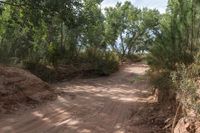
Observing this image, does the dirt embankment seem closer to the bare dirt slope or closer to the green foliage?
the bare dirt slope

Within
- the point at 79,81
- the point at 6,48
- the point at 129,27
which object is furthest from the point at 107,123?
the point at 129,27

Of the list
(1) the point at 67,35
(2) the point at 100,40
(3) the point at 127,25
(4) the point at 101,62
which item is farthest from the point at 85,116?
(3) the point at 127,25

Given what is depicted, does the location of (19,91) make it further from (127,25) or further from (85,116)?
(127,25)

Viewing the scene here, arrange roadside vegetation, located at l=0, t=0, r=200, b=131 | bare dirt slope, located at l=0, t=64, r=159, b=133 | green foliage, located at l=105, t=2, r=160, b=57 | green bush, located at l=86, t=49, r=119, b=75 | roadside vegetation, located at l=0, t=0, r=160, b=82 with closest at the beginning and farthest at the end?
bare dirt slope, located at l=0, t=64, r=159, b=133 → roadside vegetation, located at l=0, t=0, r=200, b=131 → roadside vegetation, located at l=0, t=0, r=160, b=82 → green bush, located at l=86, t=49, r=119, b=75 → green foliage, located at l=105, t=2, r=160, b=57

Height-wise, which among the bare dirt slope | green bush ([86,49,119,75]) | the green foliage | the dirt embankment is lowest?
the bare dirt slope

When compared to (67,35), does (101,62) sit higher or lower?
lower

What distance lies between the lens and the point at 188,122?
828 cm

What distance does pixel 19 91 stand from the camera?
14180 millimetres

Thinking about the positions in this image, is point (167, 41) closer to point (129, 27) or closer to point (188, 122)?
point (188, 122)

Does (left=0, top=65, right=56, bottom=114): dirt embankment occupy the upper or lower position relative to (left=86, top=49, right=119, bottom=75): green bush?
lower

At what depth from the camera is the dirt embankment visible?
13.0 meters

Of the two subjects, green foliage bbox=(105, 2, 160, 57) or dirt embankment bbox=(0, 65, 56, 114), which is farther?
green foliage bbox=(105, 2, 160, 57)

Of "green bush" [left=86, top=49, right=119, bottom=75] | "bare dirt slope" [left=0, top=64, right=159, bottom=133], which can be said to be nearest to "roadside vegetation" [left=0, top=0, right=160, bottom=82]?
"green bush" [left=86, top=49, right=119, bottom=75]

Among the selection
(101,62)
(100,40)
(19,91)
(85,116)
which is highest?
(100,40)
